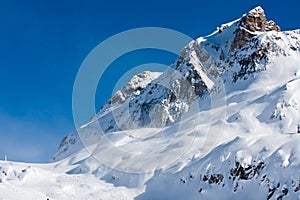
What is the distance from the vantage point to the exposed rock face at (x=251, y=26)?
134m

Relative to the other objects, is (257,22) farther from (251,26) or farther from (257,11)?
(257,11)

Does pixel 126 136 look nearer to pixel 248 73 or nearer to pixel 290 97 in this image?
pixel 248 73

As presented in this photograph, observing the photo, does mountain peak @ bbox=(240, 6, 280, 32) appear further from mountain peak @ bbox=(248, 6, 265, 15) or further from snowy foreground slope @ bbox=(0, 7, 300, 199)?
snowy foreground slope @ bbox=(0, 7, 300, 199)

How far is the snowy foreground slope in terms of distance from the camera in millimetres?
56150

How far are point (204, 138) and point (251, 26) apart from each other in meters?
65.1

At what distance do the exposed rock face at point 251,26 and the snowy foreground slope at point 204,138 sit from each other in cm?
32

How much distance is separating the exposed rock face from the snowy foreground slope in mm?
319

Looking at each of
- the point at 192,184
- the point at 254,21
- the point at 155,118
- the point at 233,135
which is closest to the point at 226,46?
the point at 254,21

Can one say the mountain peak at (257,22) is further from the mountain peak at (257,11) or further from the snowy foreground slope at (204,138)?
the snowy foreground slope at (204,138)

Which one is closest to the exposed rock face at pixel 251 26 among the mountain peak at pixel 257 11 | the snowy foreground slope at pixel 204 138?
the mountain peak at pixel 257 11

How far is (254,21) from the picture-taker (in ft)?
447

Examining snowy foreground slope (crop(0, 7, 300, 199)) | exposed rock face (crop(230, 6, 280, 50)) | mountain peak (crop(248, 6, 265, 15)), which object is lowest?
snowy foreground slope (crop(0, 7, 300, 199))

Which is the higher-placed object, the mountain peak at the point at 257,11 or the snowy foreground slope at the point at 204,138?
the mountain peak at the point at 257,11

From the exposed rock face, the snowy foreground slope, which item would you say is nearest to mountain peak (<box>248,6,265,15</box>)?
the exposed rock face
